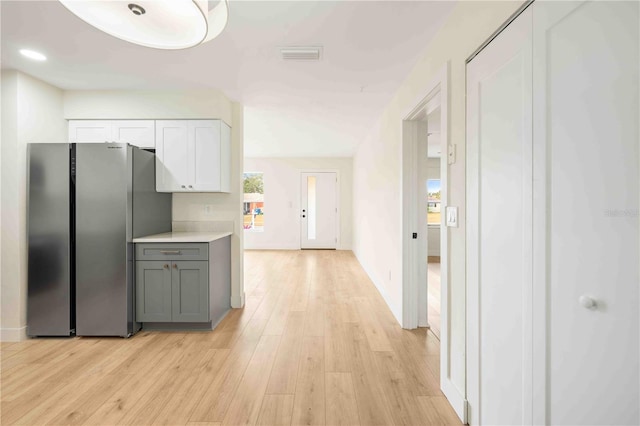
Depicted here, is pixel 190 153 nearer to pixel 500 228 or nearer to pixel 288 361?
pixel 288 361

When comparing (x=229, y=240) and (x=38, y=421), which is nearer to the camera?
(x=38, y=421)

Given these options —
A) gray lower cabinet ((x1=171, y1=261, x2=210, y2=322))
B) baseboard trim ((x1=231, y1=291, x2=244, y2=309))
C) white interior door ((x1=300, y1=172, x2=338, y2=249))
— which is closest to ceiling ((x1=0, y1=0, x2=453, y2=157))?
gray lower cabinet ((x1=171, y1=261, x2=210, y2=322))

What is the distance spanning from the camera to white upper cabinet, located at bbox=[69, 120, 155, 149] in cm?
321

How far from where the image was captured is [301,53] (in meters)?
2.34

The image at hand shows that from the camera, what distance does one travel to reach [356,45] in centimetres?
226

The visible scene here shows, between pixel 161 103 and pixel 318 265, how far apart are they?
3.92m

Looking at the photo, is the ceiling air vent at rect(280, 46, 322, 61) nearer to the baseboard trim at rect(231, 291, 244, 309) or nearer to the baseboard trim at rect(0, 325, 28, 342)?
the baseboard trim at rect(231, 291, 244, 309)

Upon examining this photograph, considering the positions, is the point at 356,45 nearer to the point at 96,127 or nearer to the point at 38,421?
the point at 96,127

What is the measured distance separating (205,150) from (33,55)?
153 cm

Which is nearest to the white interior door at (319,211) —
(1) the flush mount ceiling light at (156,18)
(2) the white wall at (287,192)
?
(2) the white wall at (287,192)

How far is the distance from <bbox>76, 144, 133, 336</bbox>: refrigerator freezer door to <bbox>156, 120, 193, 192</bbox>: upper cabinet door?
0.49 metres

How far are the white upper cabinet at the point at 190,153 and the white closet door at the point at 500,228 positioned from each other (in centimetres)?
260

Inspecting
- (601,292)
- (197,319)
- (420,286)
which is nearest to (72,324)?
(197,319)

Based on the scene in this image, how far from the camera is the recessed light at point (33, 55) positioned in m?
2.37
